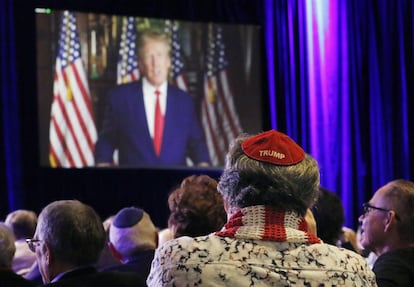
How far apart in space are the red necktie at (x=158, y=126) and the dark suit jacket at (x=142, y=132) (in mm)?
44

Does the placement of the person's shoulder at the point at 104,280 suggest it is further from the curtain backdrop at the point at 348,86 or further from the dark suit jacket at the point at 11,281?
the curtain backdrop at the point at 348,86

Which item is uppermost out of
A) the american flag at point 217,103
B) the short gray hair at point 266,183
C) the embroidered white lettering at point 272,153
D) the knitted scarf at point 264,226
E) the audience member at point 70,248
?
the american flag at point 217,103

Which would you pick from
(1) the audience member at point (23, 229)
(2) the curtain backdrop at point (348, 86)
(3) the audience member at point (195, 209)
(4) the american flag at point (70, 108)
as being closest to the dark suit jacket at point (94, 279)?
(3) the audience member at point (195, 209)

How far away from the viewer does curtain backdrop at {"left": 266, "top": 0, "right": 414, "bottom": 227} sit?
8.66 meters

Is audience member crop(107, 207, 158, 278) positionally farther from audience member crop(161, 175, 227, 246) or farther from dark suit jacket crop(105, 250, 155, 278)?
audience member crop(161, 175, 227, 246)

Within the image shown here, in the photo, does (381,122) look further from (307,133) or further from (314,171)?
(314,171)

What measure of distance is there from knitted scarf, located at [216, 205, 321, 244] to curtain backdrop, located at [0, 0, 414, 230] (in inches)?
265

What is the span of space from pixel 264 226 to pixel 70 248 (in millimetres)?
876

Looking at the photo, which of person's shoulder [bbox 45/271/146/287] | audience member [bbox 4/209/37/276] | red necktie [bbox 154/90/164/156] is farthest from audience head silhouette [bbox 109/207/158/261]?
red necktie [bbox 154/90/164/156]

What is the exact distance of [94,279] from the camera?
7.98ft

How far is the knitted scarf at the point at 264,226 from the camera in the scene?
1.75 m

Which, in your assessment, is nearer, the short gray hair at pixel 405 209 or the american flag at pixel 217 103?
the short gray hair at pixel 405 209

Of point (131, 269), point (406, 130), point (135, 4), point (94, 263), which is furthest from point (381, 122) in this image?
point (94, 263)

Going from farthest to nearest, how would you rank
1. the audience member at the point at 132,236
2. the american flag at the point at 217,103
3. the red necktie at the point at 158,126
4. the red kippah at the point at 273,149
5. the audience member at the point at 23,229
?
the american flag at the point at 217,103 → the red necktie at the point at 158,126 → the audience member at the point at 23,229 → the audience member at the point at 132,236 → the red kippah at the point at 273,149
